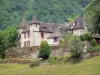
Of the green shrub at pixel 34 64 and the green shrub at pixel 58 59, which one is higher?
the green shrub at pixel 58 59

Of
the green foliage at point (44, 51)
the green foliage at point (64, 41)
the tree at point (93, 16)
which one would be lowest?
the green foliage at point (44, 51)

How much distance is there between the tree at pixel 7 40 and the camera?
8762cm

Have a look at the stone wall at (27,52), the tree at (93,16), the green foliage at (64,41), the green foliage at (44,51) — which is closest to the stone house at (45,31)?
the tree at (93,16)

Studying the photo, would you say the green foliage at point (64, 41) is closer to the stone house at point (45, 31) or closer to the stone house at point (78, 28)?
the stone house at point (45, 31)

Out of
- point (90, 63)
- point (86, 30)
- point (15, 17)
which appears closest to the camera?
point (90, 63)

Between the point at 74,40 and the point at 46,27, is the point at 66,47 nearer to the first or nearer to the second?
the point at 74,40

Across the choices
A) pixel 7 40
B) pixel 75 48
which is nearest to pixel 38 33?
pixel 7 40

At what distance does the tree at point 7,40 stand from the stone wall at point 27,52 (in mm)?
1500

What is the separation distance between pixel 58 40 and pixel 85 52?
16.9 m

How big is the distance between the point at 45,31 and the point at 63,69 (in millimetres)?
27785

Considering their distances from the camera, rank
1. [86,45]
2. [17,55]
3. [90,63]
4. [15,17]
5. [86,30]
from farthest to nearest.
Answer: [15,17] → [86,30] → [17,55] → [86,45] → [90,63]

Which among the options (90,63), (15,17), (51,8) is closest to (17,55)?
(90,63)

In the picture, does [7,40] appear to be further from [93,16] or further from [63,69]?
[63,69]

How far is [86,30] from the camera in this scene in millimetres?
92750
